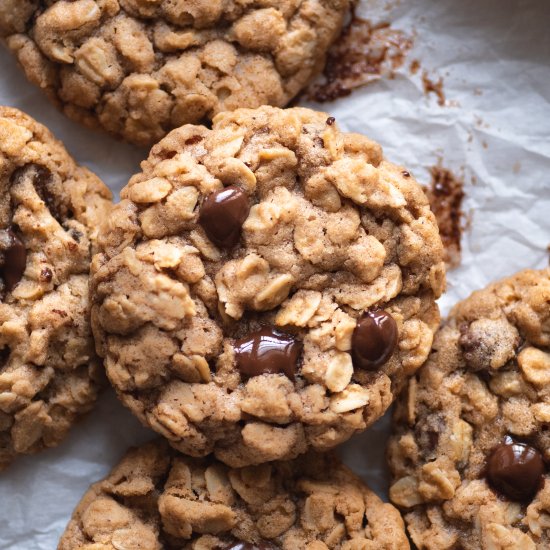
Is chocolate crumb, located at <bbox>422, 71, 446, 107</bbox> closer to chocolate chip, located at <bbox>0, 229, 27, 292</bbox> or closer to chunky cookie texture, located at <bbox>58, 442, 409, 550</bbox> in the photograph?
chunky cookie texture, located at <bbox>58, 442, 409, 550</bbox>

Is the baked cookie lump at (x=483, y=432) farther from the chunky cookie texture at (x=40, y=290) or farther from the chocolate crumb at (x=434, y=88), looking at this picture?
the chunky cookie texture at (x=40, y=290)

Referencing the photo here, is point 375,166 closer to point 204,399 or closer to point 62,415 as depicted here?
point 204,399

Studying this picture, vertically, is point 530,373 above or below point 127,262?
below

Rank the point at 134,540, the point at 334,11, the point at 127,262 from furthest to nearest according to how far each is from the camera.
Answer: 1. the point at 334,11
2. the point at 134,540
3. the point at 127,262

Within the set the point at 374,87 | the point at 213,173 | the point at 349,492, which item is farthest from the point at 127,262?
the point at 374,87

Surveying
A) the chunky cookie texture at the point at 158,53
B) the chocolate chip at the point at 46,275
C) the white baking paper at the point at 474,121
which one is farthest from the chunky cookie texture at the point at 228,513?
the chunky cookie texture at the point at 158,53

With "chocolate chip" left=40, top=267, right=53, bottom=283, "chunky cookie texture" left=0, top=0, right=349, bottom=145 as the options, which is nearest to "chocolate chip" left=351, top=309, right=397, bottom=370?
"chunky cookie texture" left=0, top=0, right=349, bottom=145

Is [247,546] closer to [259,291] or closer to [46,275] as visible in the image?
[259,291]
